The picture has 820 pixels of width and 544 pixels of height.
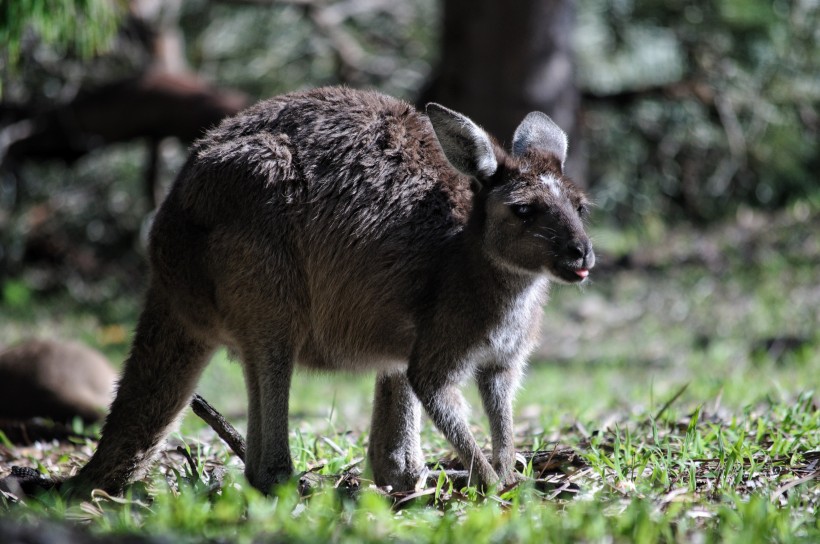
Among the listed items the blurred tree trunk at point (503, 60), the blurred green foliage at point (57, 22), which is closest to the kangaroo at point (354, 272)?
the blurred green foliage at point (57, 22)

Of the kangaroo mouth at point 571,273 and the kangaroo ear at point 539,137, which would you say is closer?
the kangaroo mouth at point 571,273

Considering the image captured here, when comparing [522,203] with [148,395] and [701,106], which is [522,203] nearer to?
[148,395]

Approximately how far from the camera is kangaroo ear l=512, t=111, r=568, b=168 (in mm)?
4680

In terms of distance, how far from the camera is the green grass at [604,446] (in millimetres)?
3289

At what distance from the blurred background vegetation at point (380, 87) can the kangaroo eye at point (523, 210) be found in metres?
5.81

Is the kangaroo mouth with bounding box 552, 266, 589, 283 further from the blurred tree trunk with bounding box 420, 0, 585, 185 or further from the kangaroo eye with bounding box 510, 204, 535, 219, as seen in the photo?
the blurred tree trunk with bounding box 420, 0, 585, 185

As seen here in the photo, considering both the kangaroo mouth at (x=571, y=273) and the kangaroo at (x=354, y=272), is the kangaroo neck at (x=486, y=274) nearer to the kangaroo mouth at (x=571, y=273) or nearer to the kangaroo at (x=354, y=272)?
the kangaroo at (x=354, y=272)

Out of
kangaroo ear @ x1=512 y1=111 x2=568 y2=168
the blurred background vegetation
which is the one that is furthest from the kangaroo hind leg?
the blurred background vegetation

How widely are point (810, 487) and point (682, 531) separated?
83cm

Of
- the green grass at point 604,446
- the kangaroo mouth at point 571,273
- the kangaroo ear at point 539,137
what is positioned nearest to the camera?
the green grass at point 604,446

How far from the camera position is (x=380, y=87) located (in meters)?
12.3

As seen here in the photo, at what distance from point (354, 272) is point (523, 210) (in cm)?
78

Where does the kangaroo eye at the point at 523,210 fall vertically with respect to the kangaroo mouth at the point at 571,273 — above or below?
above

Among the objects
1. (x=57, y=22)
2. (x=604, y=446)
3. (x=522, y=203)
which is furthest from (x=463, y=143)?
(x=57, y=22)
